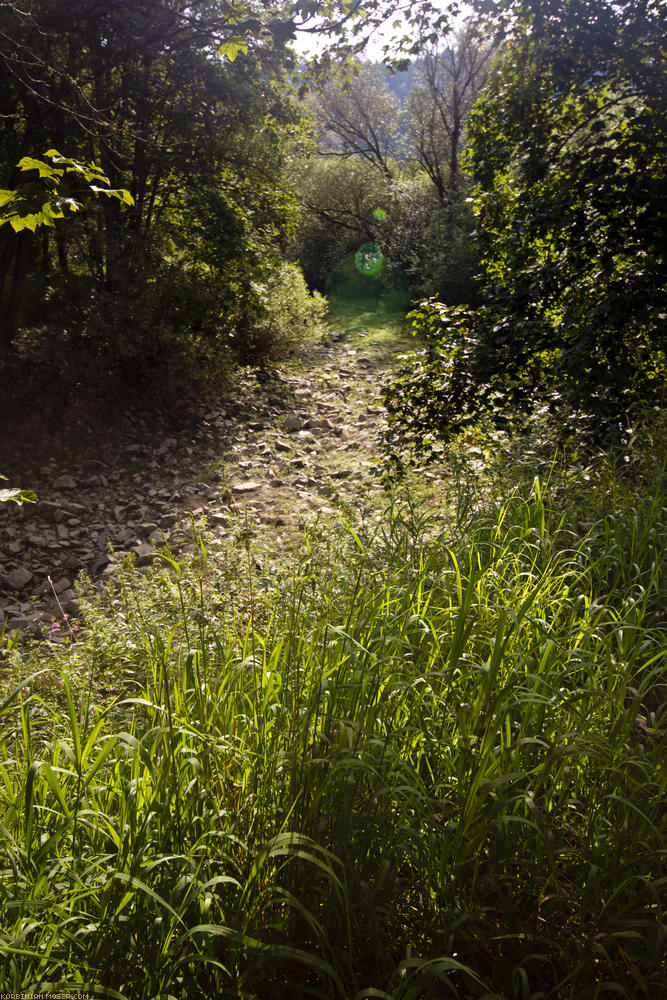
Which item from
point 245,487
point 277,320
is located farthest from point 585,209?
point 277,320

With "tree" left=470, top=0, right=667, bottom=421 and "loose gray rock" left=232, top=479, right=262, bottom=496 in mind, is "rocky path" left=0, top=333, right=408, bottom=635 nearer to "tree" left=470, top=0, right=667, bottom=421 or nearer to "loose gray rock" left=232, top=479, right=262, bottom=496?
"loose gray rock" left=232, top=479, right=262, bottom=496

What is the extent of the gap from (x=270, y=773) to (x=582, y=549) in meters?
1.83

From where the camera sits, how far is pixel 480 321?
16.3ft

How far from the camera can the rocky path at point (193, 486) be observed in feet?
17.6

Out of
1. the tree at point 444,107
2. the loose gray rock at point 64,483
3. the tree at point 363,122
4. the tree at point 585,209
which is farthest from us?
the tree at point 363,122

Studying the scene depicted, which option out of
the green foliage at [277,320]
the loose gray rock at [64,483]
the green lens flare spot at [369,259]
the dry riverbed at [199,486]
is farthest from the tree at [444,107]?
the loose gray rock at [64,483]

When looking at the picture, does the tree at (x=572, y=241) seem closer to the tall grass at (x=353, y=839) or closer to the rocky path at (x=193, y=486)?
the rocky path at (x=193, y=486)

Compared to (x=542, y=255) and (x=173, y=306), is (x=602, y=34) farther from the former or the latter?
(x=173, y=306)

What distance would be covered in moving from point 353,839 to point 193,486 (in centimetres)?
565

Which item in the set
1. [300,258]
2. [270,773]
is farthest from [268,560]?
[300,258]

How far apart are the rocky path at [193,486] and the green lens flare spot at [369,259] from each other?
8471mm

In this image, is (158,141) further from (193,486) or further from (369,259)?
(369,259)

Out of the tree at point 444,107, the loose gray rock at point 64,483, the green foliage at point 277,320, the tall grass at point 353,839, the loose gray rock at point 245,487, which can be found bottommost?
the loose gray rock at point 245,487

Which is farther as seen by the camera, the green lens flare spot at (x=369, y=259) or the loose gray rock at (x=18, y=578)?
the green lens flare spot at (x=369, y=259)
